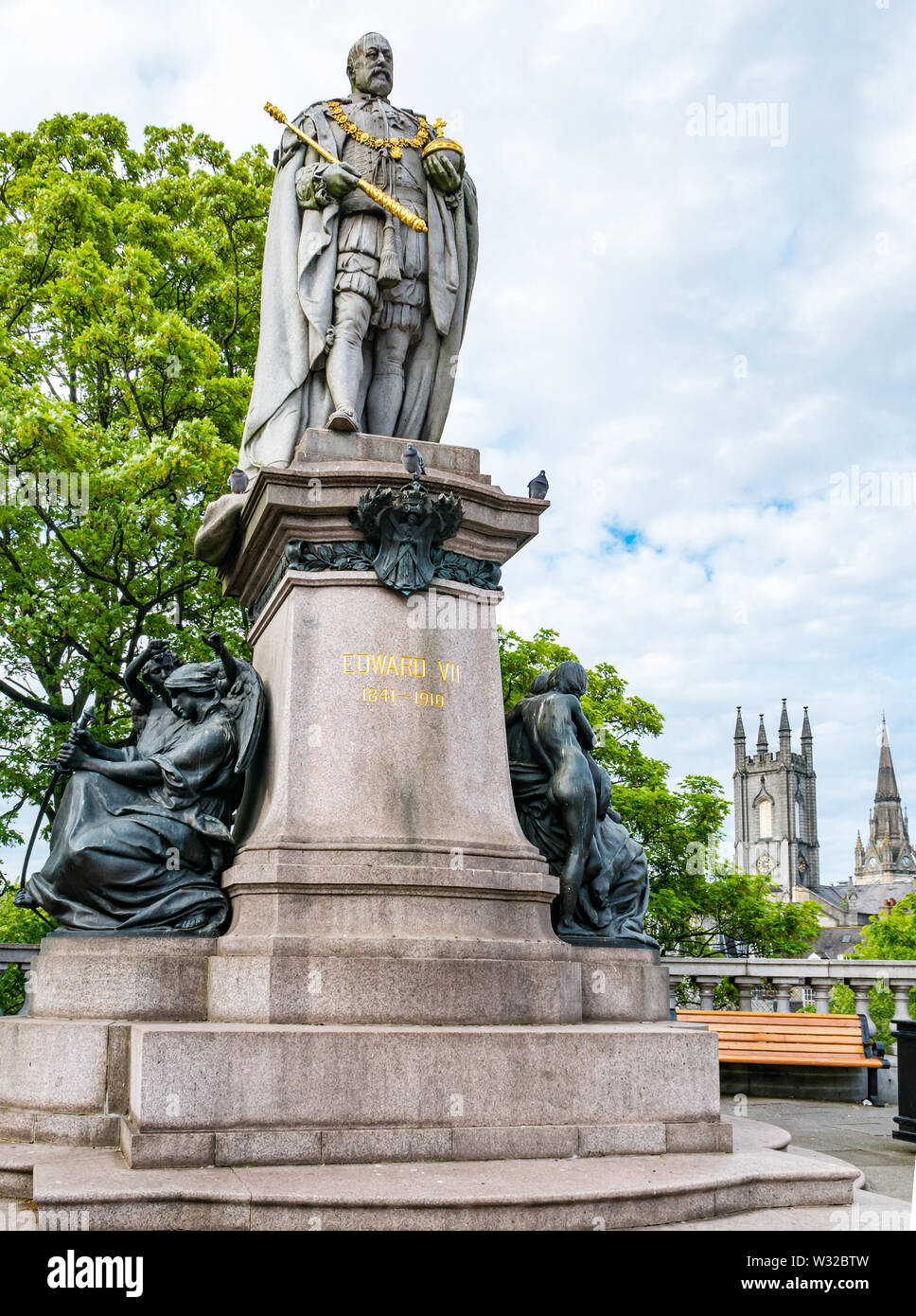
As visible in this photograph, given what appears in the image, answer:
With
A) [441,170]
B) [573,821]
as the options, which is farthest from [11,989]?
[441,170]

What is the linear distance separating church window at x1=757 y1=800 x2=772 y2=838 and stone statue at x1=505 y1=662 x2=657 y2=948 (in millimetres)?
164390

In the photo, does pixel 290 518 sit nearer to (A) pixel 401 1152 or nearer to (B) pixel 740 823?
(A) pixel 401 1152

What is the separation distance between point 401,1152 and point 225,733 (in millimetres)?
2798

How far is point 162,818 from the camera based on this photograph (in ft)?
24.9

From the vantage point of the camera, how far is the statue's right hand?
8.73 meters

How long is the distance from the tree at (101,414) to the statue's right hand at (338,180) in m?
9.80

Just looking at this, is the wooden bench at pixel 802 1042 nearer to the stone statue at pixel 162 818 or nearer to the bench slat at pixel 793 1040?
the bench slat at pixel 793 1040

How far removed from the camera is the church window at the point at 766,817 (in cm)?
16712

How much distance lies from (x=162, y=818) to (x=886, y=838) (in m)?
183

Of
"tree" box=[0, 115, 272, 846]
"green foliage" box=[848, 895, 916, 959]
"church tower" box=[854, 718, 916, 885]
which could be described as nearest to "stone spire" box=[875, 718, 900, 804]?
"church tower" box=[854, 718, 916, 885]

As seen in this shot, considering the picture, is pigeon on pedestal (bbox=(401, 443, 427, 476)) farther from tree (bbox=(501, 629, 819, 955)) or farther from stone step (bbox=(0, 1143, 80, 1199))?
tree (bbox=(501, 629, 819, 955))

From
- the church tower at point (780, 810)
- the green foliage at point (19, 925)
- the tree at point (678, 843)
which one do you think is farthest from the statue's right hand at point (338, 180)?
the church tower at point (780, 810)

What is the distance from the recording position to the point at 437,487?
26.3 feet
